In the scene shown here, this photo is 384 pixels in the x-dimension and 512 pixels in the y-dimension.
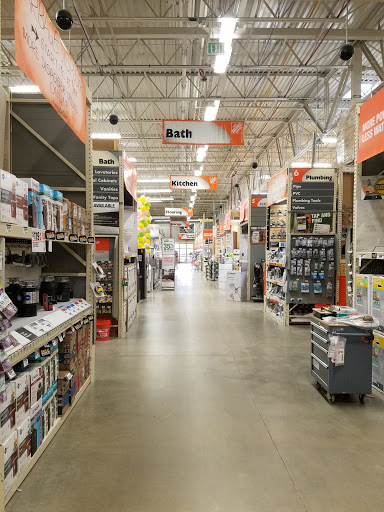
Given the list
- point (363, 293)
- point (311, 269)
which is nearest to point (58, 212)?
point (363, 293)

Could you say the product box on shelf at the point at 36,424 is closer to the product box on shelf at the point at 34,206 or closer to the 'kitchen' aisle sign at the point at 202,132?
the product box on shelf at the point at 34,206

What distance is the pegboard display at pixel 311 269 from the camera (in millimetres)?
7164

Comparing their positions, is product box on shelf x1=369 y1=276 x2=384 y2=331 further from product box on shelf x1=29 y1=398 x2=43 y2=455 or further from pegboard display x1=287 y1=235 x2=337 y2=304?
product box on shelf x1=29 y1=398 x2=43 y2=455

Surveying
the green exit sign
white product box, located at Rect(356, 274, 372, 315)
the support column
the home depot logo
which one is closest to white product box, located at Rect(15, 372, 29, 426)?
white product box, located at Rect(356, 274, 372, 315)

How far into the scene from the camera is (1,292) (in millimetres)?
1935

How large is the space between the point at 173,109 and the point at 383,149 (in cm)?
1026

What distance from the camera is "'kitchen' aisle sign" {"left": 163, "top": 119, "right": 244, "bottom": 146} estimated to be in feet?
26.8

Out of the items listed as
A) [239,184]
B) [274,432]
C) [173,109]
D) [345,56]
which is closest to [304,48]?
[345,56]

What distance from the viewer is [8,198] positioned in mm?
2197

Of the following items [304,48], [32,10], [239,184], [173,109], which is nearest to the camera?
[32,10]

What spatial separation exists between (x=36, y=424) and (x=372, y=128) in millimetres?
4251

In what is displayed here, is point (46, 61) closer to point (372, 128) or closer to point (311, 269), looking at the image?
point (372, 128)

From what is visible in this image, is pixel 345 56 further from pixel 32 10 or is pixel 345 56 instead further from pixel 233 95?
pixel 32 10

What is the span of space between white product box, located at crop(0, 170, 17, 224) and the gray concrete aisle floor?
1.73 m
